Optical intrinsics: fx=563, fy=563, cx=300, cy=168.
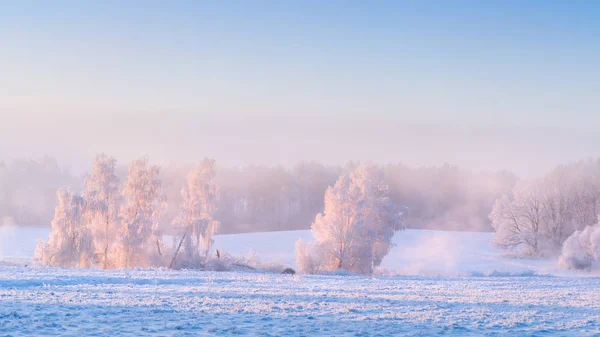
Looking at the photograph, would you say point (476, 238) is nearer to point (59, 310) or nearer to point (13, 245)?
point (13, 245)

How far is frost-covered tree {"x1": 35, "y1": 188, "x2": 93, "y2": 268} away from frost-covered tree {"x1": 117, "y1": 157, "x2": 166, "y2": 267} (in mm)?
2346

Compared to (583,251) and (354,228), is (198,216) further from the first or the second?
(583,251)

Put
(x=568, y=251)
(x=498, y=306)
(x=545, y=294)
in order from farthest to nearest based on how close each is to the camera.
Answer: (x=568, y=251), (x=545, y=294), (x=498, y=306)

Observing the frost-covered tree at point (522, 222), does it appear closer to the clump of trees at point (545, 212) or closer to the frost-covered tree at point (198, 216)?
the clump of trees at point (545, 212)

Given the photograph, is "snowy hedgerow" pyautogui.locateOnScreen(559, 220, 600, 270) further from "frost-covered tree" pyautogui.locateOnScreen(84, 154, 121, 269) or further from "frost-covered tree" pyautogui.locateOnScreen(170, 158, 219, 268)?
"frost-covered tree" pyautogui.locateOnScreen(84, 154, 121, 269)

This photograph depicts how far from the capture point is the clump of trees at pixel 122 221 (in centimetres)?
3819

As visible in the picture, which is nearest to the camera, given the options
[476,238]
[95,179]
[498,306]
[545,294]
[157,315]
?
[157,315]

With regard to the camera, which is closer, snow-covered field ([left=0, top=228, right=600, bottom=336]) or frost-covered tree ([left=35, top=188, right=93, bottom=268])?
snow-covered field ([left=0, top=228, right=600, bottom=336])

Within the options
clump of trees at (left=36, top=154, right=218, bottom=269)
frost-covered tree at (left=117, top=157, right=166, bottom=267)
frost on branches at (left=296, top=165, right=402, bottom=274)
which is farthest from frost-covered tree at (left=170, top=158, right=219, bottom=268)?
frost on branches at (left=296, top=165, right=402, bottom=274)

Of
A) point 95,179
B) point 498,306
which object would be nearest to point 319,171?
point 95,179

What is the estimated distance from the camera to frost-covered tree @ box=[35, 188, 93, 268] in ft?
123

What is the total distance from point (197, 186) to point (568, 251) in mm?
31410

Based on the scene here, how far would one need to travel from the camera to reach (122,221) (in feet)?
132

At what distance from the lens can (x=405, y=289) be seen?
2367cm
